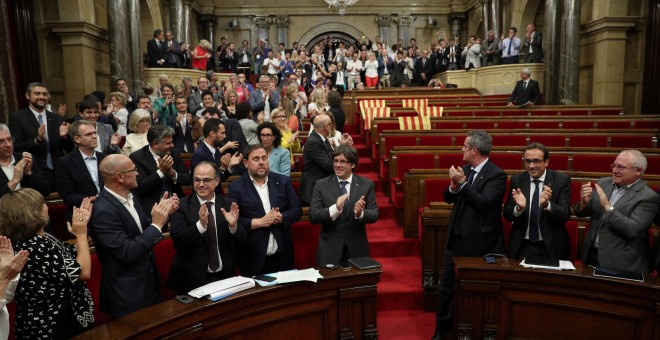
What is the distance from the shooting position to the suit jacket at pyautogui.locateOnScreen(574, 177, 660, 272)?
8.01ft

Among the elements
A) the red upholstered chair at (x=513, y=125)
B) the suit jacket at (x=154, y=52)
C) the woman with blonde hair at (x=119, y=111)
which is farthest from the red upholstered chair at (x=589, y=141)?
the suit jacket at (x=154, y=52)

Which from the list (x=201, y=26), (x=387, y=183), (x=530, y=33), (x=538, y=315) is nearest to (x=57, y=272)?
(x=538, y=315)

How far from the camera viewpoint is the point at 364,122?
293 inches

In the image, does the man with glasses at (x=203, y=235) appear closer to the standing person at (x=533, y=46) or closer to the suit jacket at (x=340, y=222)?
the suit jacket at (x=340, y=222)

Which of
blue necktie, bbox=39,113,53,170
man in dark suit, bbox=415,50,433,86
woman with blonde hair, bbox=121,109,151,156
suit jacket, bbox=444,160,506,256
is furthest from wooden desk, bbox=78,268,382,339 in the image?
man in dark suit, bbox=415,50,433,86

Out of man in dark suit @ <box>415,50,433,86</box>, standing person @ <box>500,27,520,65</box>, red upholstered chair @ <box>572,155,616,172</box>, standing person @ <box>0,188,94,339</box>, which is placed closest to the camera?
standing person @ <box>0,188,94,339</box>

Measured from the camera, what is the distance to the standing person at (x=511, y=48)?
34.3ft

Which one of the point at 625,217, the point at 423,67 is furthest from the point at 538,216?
the point at 423,67

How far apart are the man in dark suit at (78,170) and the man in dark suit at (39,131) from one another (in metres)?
0.61

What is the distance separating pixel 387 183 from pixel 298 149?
104 cm

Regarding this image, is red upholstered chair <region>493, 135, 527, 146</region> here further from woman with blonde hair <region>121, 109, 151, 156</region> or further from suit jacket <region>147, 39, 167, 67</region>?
suit jacket <region>147, 39, 167, 67</region>

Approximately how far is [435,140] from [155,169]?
3.27m

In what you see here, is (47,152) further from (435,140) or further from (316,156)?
(435,140)

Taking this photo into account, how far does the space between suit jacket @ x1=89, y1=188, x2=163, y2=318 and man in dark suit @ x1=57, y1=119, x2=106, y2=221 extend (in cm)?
103
